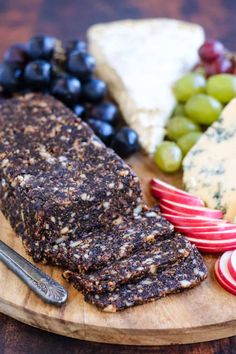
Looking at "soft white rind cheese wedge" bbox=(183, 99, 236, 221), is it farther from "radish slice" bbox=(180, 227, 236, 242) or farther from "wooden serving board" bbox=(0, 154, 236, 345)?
"wooden serving board" bbox=(0, 154, 236, 345)

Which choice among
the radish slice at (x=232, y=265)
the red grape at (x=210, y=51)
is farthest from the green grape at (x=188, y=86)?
the radish slice at (x=232, y=265)

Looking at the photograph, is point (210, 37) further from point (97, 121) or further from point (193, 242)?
point (193, 242)

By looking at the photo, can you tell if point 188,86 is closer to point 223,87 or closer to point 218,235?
point 223,87

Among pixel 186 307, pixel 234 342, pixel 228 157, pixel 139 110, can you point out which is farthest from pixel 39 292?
pixel 139 110

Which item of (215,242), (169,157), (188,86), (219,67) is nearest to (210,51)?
(219,67)

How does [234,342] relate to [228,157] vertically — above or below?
below

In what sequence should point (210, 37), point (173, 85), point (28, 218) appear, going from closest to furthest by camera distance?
point (28, 218)
point (173, 85)
point (210, 37)
